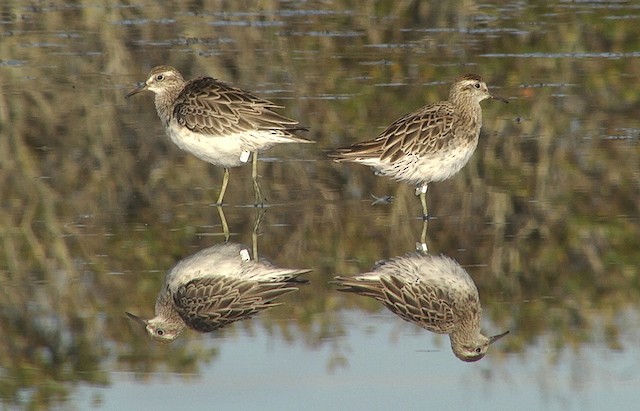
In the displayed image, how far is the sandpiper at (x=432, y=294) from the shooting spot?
8.01m

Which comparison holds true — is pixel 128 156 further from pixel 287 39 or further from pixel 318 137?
pixel 287 39

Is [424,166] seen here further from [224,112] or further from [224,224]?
[224,112]

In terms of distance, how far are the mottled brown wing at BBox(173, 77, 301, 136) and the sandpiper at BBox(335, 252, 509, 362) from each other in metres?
2.23

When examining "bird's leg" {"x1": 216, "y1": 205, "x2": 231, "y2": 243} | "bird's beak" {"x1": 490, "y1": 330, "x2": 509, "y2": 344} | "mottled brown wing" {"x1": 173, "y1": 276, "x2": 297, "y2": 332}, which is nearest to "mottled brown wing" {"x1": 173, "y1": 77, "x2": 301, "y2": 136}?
"bird's leg" {"x1": 216, "y1": 205, "x2": 231, "y2": 243}

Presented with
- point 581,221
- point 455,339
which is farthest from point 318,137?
point 455,339

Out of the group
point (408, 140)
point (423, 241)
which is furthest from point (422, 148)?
point (423, 241)

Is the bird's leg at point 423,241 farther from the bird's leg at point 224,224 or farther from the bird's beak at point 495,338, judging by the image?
the bird's beak at point 495,338

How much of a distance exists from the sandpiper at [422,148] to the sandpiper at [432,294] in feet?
4.21

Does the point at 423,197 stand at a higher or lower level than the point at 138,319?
lower

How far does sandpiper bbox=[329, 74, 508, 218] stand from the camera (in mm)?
10641

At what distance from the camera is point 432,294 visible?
8.60 m

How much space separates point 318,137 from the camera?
1336cm

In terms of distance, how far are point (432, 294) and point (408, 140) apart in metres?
2.36

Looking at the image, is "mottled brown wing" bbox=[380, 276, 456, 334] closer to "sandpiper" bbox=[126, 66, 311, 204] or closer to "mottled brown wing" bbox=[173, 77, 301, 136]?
"sandpiper" bbox=[126, 66, 311, 204]
